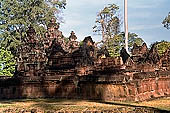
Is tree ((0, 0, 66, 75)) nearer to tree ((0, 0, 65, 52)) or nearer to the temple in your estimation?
tree ((0, 0, 65, 52))

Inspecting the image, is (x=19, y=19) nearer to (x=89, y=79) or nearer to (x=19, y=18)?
(x=19, y=18)

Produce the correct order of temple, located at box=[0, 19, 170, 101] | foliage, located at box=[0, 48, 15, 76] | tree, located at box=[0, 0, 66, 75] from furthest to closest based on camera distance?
tree, located at box=[0, 0, 66, 75], foliage, located at box=[0, 48, 15, 76], temple, located at box=[0, 19, 170, 101]

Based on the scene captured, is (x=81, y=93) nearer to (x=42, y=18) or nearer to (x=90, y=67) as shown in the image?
(x=90, y=67)

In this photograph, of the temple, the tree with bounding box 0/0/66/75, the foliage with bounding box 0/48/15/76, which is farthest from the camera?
the tree with bounding box 0/0/66/75

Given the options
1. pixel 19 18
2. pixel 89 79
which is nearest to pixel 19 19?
pixel 19 18

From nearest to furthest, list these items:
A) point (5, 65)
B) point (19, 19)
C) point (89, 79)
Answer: point (89, 79)
point (5, 65)
point (19, 19)

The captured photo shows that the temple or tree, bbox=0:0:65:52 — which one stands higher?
tree, bbox=0:0:65:52

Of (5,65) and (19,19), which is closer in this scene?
(5,65)

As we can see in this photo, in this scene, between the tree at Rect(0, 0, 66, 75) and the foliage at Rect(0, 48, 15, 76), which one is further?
the tree at Rect(0, 0, 66, 75)

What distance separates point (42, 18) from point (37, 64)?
2292cm

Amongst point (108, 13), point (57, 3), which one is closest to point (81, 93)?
point (57, 3)

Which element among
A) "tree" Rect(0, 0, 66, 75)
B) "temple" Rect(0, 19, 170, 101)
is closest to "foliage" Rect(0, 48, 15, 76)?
"temple" Rect(0, 19, 170, 101)

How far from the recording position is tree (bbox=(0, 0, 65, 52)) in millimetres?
36531

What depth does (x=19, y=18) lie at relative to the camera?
37562 millimetres
